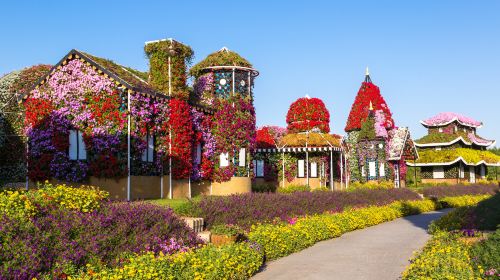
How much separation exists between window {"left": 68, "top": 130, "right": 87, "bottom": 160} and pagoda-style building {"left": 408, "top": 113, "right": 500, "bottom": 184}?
4895 cm

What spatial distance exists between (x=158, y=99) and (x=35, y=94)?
599 cm

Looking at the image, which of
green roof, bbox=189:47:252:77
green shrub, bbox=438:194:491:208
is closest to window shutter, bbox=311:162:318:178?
green shrub, bbox=438:194:491:208

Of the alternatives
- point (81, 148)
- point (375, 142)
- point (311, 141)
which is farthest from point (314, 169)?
point (81, 148)

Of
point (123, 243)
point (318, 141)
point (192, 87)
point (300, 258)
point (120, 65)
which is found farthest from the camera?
point (318, 141)

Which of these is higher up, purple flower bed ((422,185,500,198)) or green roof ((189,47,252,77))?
green roof ((189,47,252,77))

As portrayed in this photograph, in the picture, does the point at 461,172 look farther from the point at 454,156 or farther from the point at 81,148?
the point at 81,148

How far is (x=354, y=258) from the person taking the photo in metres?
13.6

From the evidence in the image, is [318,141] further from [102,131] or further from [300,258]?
[300,258]

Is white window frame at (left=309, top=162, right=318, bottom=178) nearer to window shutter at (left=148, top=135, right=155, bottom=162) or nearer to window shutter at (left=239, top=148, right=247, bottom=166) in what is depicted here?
window shutter at (left=239, top=148, right=247, bottom=166)

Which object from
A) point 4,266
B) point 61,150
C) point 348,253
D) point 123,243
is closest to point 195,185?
point 61,150

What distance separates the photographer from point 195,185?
27.0 metres

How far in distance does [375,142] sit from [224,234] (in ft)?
122

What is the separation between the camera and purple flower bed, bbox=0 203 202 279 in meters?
8.25

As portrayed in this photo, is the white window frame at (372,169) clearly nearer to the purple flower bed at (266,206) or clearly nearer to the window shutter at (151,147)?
the purple flower bed at (266,206)
